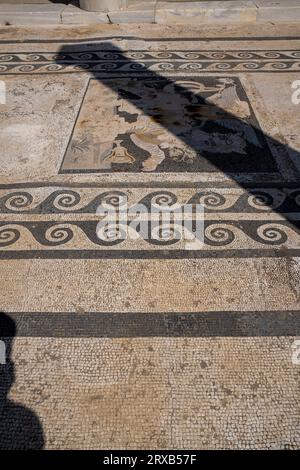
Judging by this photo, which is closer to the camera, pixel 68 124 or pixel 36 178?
pixel 36 178

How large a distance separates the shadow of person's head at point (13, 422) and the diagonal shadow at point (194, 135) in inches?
50.2

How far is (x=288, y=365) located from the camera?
4.57ft

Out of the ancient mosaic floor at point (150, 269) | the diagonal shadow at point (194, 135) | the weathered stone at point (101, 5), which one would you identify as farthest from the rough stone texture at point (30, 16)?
the ancient mosaic floor at point (150, 269)

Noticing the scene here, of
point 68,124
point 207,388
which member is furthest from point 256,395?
point 68,124

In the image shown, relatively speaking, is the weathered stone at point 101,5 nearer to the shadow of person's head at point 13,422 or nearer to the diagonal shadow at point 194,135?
the diagonal shadow at point 194,135

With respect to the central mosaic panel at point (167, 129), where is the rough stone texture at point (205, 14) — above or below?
above

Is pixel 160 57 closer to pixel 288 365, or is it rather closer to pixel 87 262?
pixel 87 262

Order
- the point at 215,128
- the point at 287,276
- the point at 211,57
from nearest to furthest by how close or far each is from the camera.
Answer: the point at 287,276 → the point at 215,128 → the point at 211,57

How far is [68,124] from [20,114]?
406 mm

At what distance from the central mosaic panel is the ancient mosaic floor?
13 mm

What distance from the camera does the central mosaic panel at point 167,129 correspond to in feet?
7.79

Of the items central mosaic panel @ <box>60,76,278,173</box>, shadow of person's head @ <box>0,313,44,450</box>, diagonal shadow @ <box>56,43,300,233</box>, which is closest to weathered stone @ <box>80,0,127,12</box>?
diagonal shadow @ <box>56,43,300,233</box>
